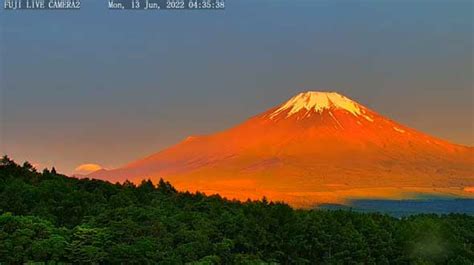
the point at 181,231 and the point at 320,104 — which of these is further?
the point at 320,104

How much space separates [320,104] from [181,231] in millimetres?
77178

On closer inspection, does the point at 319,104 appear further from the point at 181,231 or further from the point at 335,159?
the point at 181,231

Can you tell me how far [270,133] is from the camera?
10744 centimetres

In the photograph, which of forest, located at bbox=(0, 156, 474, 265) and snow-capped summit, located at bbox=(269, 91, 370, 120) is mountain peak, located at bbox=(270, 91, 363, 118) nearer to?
snow-capped summit, located at bbox=(269, 91, 370, 120)

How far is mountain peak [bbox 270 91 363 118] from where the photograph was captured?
111562mm

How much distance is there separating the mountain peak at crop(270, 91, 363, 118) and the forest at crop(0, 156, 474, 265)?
63386 millimetres

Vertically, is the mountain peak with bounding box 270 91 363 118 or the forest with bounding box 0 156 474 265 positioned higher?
the mountain peak with bounding box 270 91 363 118

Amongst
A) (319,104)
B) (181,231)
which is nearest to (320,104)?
(319,104)

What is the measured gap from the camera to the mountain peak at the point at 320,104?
4392 inches

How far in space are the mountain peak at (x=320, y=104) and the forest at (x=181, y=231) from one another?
63.4 meters

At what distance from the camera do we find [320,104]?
369ft

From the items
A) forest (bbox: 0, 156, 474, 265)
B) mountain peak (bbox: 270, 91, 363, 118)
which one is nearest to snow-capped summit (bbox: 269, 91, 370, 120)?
mountain peak (bbox: 270, 91, 363, 118)

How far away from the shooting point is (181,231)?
37.0 meters

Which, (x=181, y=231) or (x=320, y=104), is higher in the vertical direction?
(x=320, y=104)
